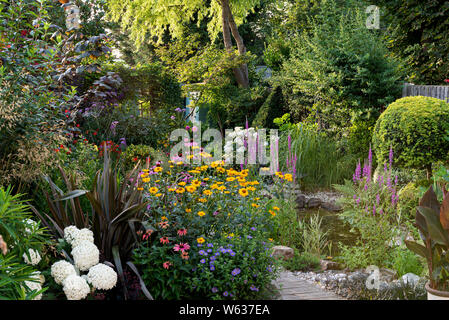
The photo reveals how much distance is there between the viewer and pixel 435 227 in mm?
2484

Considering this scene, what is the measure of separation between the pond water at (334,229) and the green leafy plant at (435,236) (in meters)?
2.10

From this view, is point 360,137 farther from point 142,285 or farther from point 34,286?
point 34,286

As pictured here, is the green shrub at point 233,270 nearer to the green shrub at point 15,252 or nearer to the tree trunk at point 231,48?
the green shrub at point 15,252

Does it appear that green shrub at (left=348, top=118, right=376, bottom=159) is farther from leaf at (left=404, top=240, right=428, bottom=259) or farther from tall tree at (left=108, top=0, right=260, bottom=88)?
leaf at (left=404, top=240, right=428, bottom=259)

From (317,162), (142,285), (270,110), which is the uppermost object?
(270,110)

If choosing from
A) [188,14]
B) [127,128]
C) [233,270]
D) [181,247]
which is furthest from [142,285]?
[188,14]

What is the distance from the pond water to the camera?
201 inches

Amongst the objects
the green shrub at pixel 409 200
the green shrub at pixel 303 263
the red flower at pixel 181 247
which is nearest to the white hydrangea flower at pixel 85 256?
the red flower at pixel 181 247

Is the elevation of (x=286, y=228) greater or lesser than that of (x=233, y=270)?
lesser

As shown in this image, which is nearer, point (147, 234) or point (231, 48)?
point (147, 234)

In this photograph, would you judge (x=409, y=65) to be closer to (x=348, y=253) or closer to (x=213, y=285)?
(x=348, y=253)

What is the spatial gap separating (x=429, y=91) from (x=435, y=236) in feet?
21.6
